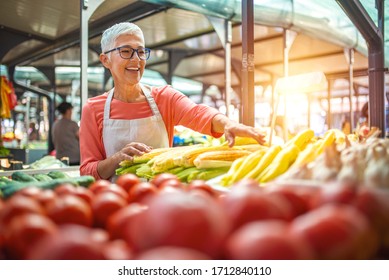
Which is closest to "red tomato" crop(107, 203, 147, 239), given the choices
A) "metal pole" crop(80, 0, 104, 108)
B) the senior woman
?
the senior woman

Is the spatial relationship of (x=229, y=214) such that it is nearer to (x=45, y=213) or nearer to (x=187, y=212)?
(x=187, y=212)

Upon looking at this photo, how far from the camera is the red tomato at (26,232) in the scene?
573 millimetres

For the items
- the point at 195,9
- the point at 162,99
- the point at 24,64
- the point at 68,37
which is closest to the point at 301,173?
the point at 162,99

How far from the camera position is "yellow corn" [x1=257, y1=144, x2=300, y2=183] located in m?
1.27

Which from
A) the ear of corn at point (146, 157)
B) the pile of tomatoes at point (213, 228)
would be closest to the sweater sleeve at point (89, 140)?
the ear of corn at point (146, 157)

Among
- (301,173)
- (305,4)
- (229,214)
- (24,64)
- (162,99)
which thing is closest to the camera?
(229,214)

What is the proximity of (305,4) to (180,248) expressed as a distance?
5.06 m

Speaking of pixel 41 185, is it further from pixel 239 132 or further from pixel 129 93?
pixel 129 93

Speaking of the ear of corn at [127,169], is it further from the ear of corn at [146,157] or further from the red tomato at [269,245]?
the red tomato at [269,245]

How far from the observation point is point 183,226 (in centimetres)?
52

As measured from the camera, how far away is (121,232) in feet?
2.17

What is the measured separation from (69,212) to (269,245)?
0.37 meters

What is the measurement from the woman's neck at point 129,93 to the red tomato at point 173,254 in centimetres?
184
